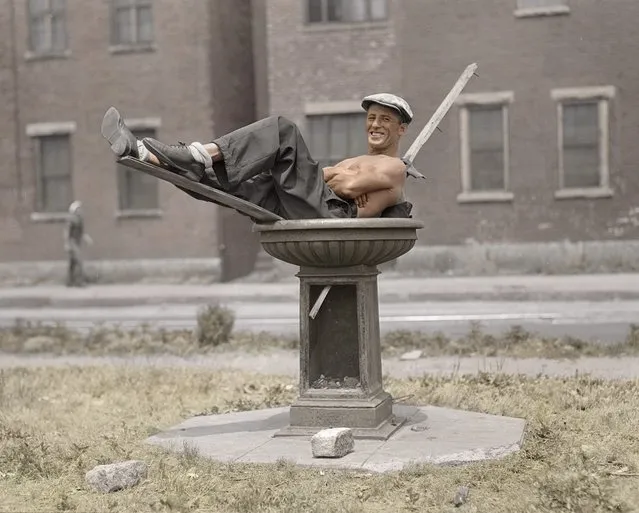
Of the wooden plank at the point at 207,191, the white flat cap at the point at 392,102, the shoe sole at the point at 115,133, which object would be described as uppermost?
the white flat cap at the point at 392,102

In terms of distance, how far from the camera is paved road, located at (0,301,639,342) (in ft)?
37.9

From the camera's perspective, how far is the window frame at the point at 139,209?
64.4 feet

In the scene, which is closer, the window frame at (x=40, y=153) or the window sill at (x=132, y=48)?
the window sill at (x=132, y=48)

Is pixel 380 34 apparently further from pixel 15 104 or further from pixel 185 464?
pixel 185 464

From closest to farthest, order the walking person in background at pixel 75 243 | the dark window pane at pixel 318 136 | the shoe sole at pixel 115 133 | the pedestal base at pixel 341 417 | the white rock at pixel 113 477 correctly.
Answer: the white rock at pixel 113 477 < the shoe sole at pixel 115 133 < the pedestal base at pixel 341 417 < the walking person in background at pixel 75 243 < the dark window pane at pixel 318 136

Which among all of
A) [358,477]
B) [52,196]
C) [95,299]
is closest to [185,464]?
[358,477]

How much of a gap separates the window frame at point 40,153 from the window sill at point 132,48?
1746 mm

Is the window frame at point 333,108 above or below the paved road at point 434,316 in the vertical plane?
above

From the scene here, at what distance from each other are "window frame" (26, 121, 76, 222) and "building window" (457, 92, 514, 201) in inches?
319

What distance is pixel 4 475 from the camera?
5340 mm

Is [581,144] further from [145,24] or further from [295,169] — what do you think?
[295,169]

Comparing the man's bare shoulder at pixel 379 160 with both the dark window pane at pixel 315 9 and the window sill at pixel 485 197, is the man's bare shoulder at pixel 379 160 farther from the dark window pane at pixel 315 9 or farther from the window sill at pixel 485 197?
the dark window pane at pixel 315 9

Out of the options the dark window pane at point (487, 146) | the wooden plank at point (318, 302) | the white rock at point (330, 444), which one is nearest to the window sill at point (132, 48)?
the dark window pane at point (487, 146)

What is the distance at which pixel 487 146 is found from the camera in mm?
18344
